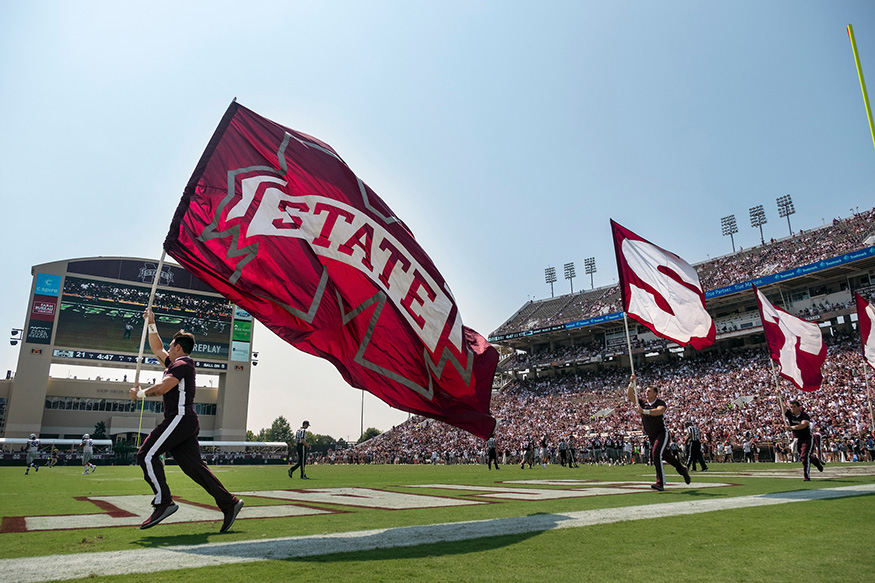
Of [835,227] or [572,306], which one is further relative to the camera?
[572,306]

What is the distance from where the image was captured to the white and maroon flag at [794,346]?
16.6 metres

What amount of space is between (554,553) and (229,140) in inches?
213

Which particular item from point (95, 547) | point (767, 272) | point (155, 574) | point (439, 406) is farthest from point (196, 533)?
point (767, 272)

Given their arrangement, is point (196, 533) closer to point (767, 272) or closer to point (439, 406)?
point (439, 406)

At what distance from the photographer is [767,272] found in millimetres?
45719

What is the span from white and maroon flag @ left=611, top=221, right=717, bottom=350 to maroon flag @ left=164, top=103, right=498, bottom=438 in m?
5.23

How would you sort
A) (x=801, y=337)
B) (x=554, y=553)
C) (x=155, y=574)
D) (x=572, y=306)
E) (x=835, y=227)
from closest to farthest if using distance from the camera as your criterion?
(x=155, y=574) < (x=554, y=553) < (x=801, y=337) < (x=835, y=227) < (x=572, y=306)

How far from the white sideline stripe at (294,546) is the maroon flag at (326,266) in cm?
163

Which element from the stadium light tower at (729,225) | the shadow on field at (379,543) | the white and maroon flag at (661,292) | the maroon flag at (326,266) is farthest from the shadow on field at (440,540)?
the stadium light tower at (729,225)

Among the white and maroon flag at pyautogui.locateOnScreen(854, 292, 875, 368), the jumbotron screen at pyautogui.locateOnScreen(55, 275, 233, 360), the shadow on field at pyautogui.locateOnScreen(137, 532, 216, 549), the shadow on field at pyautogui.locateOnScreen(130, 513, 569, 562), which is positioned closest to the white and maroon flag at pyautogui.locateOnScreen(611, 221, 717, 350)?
the shadow on field at pyautogui.locateOnScreen(130, 513, 569, 562)

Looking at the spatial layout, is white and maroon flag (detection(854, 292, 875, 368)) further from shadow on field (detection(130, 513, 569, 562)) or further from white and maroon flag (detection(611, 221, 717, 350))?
shadow on field (detection(130, 513, 569, 562))

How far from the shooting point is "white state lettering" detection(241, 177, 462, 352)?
604 cm

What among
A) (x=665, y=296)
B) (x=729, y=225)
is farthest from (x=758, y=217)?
(x=665, y=296)

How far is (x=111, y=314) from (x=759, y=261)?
197ft
